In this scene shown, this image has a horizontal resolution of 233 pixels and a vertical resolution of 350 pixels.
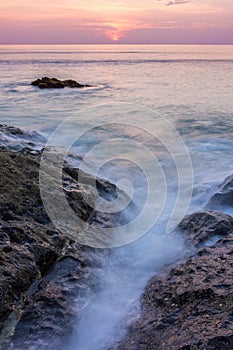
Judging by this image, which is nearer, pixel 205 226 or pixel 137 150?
pixel 205 226

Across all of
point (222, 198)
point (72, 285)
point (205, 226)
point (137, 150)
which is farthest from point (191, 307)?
point (137, 150)

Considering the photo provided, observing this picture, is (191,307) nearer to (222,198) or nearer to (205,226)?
(205,226)

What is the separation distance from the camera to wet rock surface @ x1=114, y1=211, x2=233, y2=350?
2.22m

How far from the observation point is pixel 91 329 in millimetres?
2775

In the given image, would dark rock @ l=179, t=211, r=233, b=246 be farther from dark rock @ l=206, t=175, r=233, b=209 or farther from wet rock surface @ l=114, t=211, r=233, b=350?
dark rock @ l=206, t=175, r=233, b=209

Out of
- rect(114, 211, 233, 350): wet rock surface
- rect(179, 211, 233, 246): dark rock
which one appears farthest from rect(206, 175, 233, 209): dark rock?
rect(114, 211, 233, 350): wet rock surface

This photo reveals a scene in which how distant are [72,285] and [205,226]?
5.56ft

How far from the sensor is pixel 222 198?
521cm

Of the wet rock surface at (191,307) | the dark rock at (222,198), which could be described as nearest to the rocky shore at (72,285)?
the wet rock surface at (191,307)

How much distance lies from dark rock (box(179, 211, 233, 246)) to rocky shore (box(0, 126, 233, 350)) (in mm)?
12

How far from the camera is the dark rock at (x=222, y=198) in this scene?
16.9ft

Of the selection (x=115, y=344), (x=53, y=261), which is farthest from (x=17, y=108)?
(x=115, y=344)

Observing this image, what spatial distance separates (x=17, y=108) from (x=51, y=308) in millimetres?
12605

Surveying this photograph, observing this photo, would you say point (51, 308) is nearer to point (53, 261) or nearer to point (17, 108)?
point (53, 261)
